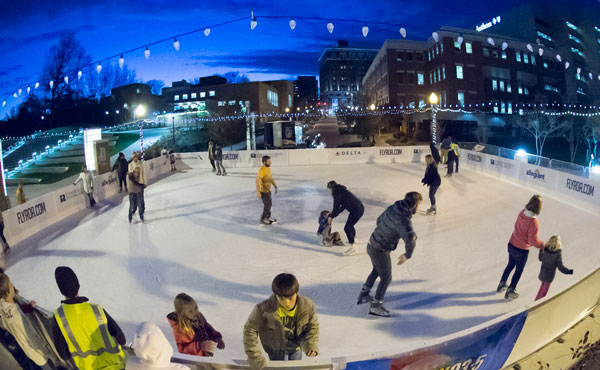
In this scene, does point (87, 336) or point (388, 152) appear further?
point (388, 152)

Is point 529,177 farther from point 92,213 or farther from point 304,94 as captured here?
point 304,94

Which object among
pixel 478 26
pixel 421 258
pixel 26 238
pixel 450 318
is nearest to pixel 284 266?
pixel 421 258

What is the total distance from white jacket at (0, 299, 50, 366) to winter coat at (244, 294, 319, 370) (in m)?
1.85

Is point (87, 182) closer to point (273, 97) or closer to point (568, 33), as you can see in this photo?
point (273, 97)

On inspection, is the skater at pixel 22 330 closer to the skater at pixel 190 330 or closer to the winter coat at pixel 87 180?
the skater at pixel 190 330

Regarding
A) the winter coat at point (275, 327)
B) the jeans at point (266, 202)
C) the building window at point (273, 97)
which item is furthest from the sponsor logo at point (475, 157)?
the building window at point (273, 97)

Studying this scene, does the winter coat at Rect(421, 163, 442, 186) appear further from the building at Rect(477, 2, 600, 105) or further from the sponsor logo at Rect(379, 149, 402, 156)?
the building at Rect(477, 2, 600, 105)

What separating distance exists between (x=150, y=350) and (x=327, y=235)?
20.3 ft

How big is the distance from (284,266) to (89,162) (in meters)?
13.6

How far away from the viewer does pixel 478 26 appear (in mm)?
66562

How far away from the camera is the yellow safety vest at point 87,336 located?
303 centimetres

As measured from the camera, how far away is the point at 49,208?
37.3 ft

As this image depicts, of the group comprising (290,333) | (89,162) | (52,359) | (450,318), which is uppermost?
(89,162)

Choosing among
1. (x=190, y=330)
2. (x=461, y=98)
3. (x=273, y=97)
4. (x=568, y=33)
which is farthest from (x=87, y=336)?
(x=568, y=33)
